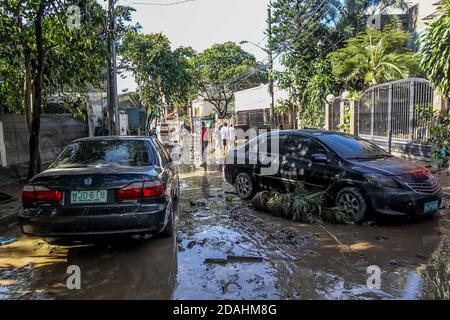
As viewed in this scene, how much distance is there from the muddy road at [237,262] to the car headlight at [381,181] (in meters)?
0.67

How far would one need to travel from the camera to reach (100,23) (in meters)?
9.14

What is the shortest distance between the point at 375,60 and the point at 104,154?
1677 cm

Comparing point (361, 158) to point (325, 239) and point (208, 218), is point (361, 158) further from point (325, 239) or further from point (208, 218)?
point (208, 218)

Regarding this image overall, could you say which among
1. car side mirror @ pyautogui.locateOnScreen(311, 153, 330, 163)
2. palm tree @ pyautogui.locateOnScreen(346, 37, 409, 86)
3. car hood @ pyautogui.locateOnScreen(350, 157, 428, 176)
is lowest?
car hood @ pyautogui.locateOnScreen(350, 157, 428, 176)

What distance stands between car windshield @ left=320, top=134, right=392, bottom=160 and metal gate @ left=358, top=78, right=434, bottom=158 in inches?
218

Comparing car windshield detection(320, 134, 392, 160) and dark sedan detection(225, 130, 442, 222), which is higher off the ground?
car windshield detection(320, 134, 392, 160)

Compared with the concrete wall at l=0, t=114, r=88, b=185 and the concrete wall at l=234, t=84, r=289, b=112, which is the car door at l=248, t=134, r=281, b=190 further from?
the concrete wall at l=234, t=84, r=289, b=112

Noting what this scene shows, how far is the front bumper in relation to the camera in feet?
19.4

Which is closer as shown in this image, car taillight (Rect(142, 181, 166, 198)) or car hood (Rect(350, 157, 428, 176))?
car taillight (Rect(142, 181, 166, 198))

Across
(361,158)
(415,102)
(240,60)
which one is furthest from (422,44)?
(240,60)

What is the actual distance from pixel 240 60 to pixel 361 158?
140 ft

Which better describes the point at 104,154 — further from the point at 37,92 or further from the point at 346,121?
the point at 346,121

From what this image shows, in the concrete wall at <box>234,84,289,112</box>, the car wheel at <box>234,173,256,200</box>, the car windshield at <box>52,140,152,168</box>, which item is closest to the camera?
the car windshield at <box>52,140,152,168</box>

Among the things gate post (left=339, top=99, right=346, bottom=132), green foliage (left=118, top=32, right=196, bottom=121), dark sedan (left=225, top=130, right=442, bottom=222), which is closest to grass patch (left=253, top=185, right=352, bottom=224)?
dark sedan (left=225, top=130, right=442, bottom=222)
